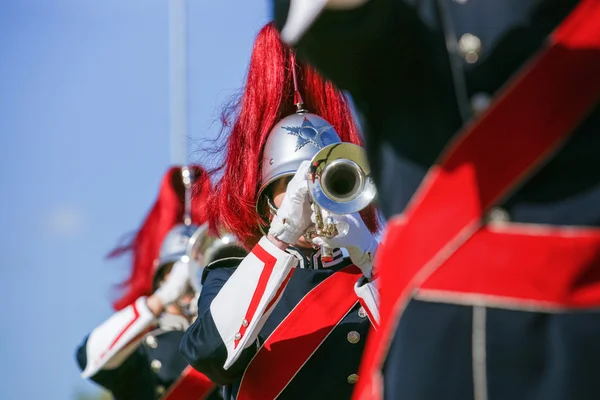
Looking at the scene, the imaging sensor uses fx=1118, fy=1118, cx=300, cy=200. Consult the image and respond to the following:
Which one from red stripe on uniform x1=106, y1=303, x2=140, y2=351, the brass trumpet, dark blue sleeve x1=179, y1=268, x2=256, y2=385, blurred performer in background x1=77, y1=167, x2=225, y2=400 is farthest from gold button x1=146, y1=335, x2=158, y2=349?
the brass trumpet

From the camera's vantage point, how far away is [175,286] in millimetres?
4562

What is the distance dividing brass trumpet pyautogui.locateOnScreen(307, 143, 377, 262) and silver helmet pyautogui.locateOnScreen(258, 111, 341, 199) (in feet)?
0.63

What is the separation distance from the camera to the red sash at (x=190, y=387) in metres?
3.98

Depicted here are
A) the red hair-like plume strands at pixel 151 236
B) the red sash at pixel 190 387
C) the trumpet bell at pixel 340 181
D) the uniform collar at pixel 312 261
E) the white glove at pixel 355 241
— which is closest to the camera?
the trumpet bell at pixel 340 181

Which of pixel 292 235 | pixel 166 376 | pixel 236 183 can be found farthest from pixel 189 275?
pixel 292 235

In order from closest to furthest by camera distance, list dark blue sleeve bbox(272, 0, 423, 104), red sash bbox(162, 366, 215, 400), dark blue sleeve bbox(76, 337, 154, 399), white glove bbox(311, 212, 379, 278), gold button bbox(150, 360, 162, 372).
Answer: dark blue sleeve bbox(272, 0, 423, 104) < white glove bbox(311, 212, 379, 278) < red sash bbox(162, 366, 215, 400) < dark blue sleeve bbox(76, 337, 154, 399) < gold button bbox(150, 360, 162, 372)

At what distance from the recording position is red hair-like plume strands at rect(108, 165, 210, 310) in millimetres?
5594

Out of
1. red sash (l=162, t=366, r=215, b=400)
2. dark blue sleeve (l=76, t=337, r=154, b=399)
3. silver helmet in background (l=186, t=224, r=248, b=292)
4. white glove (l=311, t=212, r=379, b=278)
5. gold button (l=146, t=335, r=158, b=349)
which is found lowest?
gold button (l=146, t=335, r=158, b=349)

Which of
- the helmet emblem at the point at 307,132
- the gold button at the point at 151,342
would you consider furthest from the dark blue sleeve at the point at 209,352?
the gold button at the point at 151,342

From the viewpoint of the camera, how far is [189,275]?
15.0 ft

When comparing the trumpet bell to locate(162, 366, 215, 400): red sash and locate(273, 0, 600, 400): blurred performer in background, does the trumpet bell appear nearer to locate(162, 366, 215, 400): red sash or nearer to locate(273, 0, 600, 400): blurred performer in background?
locate(273, 0, 600, 400): blurred performer in background

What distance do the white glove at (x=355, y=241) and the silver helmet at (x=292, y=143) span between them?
22 cm

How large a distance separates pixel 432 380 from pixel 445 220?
0.72 ft

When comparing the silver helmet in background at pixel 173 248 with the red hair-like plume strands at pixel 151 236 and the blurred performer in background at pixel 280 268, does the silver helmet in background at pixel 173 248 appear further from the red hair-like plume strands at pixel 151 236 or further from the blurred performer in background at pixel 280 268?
the blurred performer in background at pixel 280 268
